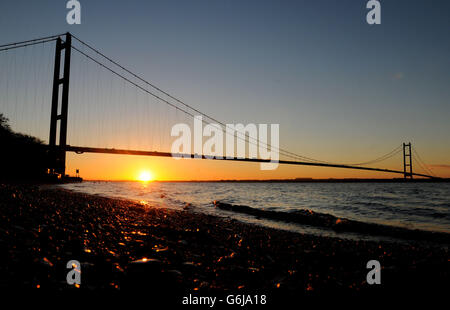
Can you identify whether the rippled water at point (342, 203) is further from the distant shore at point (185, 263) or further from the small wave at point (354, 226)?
the distant shore at point (185, 263)

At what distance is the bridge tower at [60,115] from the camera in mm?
23969

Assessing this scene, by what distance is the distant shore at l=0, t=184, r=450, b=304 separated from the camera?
2.74 meters

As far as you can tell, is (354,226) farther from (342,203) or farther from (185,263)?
(342,203)

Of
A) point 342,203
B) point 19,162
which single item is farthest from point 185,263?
point 19,162

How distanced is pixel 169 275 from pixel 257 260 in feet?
7.02

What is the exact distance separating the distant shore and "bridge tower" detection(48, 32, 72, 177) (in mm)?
21370

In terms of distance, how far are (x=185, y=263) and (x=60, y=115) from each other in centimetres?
2867

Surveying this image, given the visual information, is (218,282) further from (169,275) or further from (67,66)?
(67,66)

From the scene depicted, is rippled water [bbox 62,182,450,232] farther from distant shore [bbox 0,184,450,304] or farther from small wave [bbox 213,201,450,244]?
distant shore [bbox 0,184,450,304]

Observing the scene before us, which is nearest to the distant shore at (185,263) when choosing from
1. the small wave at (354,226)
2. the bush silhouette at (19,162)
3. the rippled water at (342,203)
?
the small wave at (354,226)

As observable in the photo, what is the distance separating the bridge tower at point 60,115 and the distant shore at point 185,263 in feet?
70.1

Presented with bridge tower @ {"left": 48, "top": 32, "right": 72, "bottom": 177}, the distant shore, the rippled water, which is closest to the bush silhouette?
bridge tower @ {"left": 48, "top": 32, "right": 72, "bottom": 177}

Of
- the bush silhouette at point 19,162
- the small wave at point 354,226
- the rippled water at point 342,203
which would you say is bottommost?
the rippled water at point 342,203
